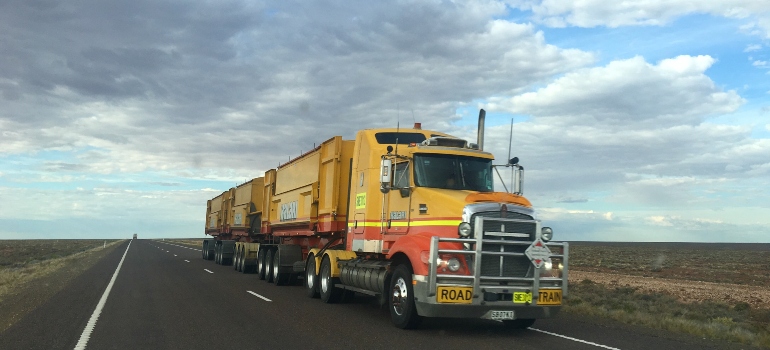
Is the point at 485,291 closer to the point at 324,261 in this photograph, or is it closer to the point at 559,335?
the point at 559,335

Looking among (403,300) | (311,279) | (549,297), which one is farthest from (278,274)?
(549,297)

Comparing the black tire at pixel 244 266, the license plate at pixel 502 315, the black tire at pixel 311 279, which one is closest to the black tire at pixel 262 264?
the black tire at pixel 244 266

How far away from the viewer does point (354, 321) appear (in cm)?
1183

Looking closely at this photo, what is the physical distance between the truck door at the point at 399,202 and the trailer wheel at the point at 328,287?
9.91 ft

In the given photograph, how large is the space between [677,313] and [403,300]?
333 inches

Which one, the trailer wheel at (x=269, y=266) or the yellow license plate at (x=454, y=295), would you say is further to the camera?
the trailer wheel at (x=269, y=266)

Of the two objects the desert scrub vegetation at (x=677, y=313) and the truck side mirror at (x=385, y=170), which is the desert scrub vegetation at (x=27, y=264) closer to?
the truck side mirror at (x=385, y=170)

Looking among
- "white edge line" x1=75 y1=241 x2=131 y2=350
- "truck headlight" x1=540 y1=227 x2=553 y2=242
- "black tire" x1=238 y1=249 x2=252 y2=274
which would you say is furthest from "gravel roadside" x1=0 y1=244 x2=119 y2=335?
"truck headlight" x1=540 y1=227 x2=553 y2=242

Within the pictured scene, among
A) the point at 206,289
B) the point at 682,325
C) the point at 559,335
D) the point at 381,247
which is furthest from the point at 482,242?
the point at 206,289

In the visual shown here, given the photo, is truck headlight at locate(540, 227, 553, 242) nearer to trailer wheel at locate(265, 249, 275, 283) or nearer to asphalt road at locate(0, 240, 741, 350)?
asphalt road at locate(0, 240, 741, 350)

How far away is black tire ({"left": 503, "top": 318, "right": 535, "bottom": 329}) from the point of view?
11406mm

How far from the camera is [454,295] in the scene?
390 inches

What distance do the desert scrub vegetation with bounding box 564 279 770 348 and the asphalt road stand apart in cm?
85

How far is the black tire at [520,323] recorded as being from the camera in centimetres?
1141
